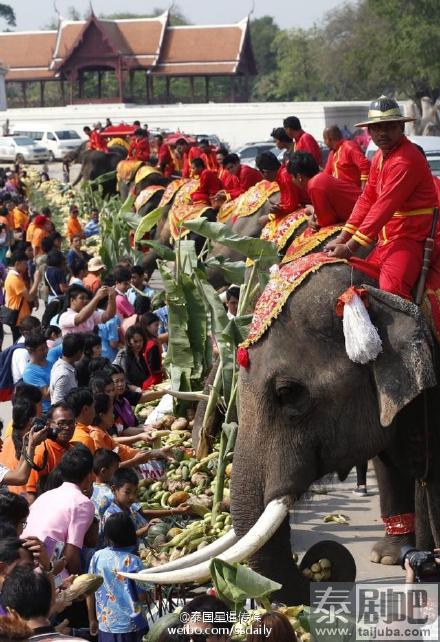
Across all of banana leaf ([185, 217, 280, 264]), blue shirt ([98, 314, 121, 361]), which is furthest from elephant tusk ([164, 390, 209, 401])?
blue shirt ([98, 314, 121, 361])

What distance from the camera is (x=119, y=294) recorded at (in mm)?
12211

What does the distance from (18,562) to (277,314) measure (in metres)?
1.71

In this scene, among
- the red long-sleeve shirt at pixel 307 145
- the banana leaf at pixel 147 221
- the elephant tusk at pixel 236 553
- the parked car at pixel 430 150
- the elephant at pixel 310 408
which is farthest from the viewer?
the parked car at pixel 430 150

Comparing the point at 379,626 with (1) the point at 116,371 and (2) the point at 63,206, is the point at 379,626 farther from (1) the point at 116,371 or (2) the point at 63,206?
(2) the point at 63,206

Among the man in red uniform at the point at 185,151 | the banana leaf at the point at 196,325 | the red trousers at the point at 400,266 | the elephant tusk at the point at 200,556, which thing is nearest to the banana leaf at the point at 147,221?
the banana leaf at the point at 196,325

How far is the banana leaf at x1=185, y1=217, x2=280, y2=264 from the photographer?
9.18 m

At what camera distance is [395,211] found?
6418 mm

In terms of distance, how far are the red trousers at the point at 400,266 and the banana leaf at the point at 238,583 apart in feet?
4.84

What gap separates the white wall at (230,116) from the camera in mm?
50594

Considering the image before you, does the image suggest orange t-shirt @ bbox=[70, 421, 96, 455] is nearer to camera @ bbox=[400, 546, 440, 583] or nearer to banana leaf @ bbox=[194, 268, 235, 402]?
banana leaf @ bbox=[194, 268, 235, 402]

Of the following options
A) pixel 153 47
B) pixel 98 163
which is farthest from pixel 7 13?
pixel 98 163

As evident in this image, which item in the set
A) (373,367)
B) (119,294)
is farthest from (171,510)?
(119,294)

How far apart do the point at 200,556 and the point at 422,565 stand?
3.72 ft

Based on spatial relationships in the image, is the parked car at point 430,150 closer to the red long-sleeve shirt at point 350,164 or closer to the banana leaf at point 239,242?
the red long-sleeve shirt at point 350,164
